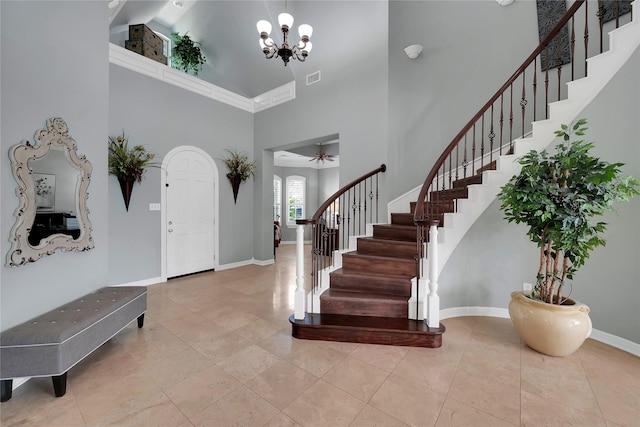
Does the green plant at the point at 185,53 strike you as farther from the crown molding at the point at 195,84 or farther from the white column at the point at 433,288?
the white column at the point at 433,288

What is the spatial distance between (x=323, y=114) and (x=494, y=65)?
8.85 feet

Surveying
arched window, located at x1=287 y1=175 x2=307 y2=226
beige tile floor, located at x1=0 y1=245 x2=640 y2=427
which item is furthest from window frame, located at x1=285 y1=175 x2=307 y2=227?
beige tile floor, located at x1=0 y1=245 x2=640 y2=427

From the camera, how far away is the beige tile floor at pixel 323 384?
62.5 inches

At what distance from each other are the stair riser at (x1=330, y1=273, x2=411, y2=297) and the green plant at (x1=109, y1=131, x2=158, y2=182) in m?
3.42

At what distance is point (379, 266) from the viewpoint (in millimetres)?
3064

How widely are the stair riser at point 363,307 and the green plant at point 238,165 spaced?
140 inches

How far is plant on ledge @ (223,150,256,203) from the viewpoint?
5.31 m

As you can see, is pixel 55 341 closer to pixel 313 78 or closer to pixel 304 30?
pixel 304 30

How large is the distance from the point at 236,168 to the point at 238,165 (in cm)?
8

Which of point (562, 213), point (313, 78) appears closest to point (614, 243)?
point (562, 213)

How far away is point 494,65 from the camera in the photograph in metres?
3.66

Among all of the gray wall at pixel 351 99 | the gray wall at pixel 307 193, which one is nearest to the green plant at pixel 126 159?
the gray wall at pixel 351 99

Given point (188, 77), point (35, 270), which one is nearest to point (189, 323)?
point (35, 270)

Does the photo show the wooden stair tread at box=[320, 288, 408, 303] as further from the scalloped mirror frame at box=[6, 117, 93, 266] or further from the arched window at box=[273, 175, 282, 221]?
the arched window at box=[273, 175, 282, 221]
